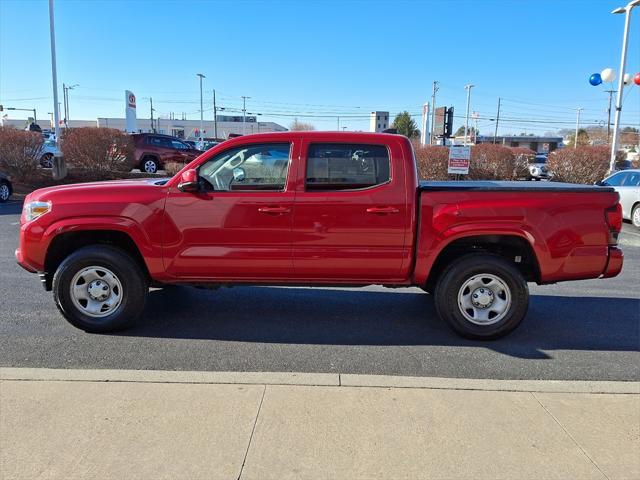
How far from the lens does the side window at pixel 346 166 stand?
4.52 meters

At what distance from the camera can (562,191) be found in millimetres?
4426

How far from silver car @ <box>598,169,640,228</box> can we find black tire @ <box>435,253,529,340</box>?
9690 millimetres

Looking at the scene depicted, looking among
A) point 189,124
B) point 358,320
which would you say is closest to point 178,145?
point 358,320

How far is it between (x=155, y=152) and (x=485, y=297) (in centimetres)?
1759

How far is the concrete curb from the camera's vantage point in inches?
142

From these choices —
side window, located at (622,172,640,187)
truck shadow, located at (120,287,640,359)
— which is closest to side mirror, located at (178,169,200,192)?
truck shadow, located at (120,287,640,359)

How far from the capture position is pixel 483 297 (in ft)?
15.0

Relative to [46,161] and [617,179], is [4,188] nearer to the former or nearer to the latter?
[46,161]

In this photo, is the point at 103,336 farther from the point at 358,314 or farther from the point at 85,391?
the point at 358,314

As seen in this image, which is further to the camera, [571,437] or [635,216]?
[635,216]

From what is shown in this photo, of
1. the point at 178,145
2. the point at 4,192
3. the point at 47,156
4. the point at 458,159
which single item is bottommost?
the point at 4,192

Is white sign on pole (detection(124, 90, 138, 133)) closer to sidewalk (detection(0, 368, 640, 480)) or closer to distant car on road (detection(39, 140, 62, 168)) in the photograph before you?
distant car on road (detection(39, 140, 62, 168))

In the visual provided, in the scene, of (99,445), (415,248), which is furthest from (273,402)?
(415,248)

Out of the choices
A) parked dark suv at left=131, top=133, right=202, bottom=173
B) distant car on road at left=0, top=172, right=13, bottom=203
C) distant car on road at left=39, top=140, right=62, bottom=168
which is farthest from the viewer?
parked dark suv at left=131, top=133, right=202, bottom=173
